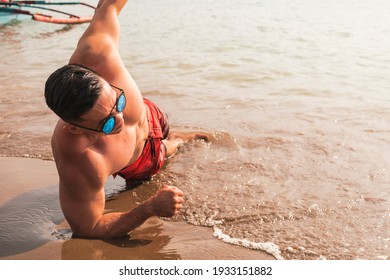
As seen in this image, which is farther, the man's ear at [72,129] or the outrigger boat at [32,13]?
the outrigger boat at [32,13]

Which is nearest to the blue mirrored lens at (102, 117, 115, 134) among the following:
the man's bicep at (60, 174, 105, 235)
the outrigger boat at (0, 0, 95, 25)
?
the man's bicep at (60, 174, 105, 235)

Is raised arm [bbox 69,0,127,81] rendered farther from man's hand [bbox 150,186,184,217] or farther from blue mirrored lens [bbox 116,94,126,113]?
man's hand [bbox 150,186,184,217]

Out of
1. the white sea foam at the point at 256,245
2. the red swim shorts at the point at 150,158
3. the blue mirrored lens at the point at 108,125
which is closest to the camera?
the blue mirrored lens at the point at 108,125

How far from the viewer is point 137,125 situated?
2.92 meters

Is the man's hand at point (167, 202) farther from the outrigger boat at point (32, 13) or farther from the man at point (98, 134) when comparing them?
the outrigger boat at point (32, 13)

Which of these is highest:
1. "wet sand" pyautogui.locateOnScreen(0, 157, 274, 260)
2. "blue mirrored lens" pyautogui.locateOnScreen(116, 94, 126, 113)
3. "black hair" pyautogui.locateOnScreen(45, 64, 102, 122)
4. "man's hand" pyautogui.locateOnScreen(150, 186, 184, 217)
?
"black hair" pyautogui.locateOnScreen(45, 64, 102, 122)

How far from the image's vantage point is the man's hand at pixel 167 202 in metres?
2.35

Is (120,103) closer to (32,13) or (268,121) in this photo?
(268,121)

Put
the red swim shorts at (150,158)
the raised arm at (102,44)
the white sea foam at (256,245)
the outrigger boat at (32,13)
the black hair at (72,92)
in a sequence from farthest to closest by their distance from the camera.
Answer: the outrigger boat at (32,13) → the red swim shorts at (150,158) → the raised arm at (102,44) → the white sea foam at (256,245) → the black hair at (72,92)

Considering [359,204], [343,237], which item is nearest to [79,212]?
[343,237]

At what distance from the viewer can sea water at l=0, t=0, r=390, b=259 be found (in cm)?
267

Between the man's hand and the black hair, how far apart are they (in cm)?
55

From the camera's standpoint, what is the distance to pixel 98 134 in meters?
2.34

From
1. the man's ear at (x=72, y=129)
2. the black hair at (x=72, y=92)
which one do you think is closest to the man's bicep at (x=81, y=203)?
the man's ear at (x=72, y=129)
